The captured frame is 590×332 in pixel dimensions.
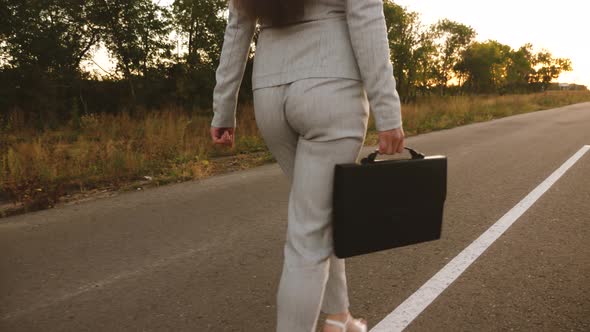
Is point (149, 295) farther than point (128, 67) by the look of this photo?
No

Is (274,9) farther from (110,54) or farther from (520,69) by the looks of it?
(520,69)

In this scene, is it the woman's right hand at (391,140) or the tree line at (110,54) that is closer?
the woman's right hand at (391,140)

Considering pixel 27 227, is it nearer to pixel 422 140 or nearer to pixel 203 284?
pixel 203 284

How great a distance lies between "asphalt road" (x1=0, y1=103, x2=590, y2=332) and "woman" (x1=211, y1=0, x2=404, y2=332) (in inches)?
37.5

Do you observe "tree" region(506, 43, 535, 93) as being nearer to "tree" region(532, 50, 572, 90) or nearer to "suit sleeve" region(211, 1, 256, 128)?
"tree" region(532, 50, 572, 90)

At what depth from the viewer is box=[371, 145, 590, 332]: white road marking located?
2.47m

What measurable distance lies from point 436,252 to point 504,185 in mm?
2797

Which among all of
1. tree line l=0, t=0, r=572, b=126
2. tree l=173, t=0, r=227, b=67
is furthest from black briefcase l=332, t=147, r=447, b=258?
tree l=173, t=0, r=227, b=67

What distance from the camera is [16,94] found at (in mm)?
15398

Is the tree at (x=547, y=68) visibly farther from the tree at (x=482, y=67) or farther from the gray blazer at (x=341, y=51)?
the gray blazer at (x=341, y=51)

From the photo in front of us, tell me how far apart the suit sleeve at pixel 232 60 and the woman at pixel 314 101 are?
36 millimetres

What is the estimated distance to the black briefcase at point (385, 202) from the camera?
162 cm

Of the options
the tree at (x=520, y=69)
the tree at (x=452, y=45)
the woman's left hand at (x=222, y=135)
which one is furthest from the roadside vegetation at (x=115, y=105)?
the tree at (x=520, y=69)

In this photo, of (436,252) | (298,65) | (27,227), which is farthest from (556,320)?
(27,227)
